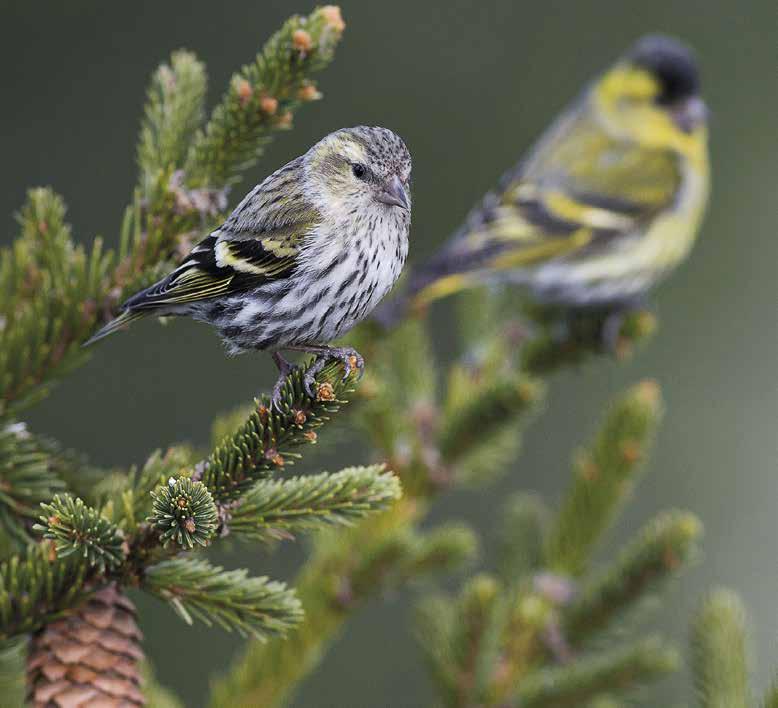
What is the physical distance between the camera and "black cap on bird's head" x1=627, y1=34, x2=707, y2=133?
3516 millimetres

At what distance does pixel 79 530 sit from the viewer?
102cm

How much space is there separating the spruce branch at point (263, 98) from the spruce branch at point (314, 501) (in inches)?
17.8

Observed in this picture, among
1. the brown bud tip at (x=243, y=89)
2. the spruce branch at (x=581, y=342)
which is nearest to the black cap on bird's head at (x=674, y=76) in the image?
the spruce branch at (x=581, y=342)

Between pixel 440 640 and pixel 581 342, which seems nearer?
pixel 440 640

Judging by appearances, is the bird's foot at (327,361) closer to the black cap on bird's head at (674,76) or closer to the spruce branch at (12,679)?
the spruce branch at (12,679)

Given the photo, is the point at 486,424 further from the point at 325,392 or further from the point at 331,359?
the point at 325,392

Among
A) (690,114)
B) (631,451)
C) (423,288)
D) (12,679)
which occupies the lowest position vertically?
(12,679)

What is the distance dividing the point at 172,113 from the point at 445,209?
138 inches

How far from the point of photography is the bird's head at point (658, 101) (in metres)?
3.54

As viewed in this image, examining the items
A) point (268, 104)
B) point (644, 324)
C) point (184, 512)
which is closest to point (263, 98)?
point (268, 104)

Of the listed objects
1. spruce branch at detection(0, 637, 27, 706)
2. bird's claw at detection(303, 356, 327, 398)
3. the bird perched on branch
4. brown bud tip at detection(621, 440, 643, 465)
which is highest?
the bird perched on branch

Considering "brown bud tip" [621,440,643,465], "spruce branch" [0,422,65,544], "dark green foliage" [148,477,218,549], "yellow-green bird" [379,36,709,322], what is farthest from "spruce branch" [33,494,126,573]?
"yellow-green bird" [379,36,709,322]

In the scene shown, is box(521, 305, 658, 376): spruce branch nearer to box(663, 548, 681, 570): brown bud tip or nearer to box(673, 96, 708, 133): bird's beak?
box(663, 548, 681, 570): brown bud tip

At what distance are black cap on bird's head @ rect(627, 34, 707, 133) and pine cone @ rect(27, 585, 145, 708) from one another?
9.51 ft
